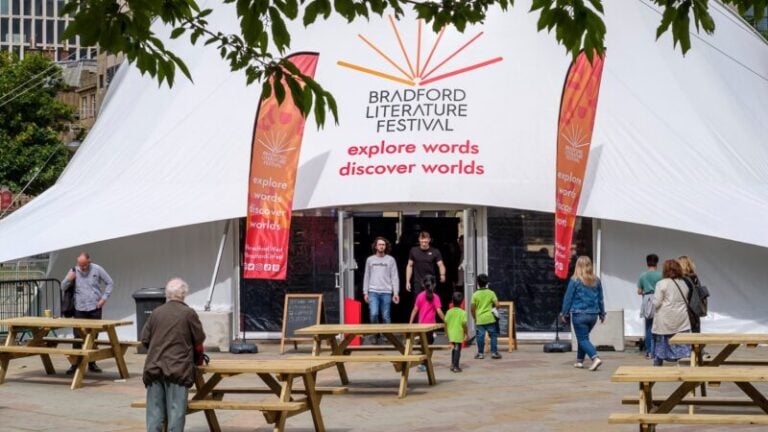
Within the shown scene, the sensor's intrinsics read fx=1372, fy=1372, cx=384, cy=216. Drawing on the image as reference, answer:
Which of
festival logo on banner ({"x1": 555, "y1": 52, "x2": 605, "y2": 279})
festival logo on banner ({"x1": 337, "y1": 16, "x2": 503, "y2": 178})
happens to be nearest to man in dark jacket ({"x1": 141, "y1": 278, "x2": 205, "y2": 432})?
festival logo on banner ({"x1": 555, "y1": 52, "x2": 605, "y2": 279})

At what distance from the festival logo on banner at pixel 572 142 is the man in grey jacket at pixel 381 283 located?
235 centimetres

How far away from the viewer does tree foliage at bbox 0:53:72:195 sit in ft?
184

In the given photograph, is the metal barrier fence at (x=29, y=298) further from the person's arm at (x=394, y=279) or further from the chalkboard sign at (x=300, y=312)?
the person's arm at (x=394, y=279)

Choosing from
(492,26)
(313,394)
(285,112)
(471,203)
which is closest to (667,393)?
(313,394)

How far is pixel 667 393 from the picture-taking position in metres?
14.4

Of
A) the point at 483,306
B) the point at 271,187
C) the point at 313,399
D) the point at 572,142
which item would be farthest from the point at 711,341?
the point at 271,187

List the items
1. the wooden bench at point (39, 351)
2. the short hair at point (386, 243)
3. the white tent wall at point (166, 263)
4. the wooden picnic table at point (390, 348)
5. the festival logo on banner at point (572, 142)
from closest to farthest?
the wooden picnic table at point (390, 348) → the wooden bench at point (39, 351) → the festival logo on banner at point (572, 142) → the short hair at point (386, 243) → the white tent wall at point (166, 263)

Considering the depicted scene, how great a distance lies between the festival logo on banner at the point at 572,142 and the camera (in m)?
19.5

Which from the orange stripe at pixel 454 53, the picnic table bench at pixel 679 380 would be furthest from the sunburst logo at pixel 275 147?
the picnic table bench at pixel 679 380

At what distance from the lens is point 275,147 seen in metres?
19.9

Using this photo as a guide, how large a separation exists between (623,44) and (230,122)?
645 centimetres

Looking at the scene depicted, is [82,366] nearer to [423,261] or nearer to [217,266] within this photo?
[217,266]

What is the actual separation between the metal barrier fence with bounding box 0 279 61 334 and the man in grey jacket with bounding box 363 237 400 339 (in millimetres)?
5679

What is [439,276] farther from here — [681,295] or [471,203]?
[681,295]
